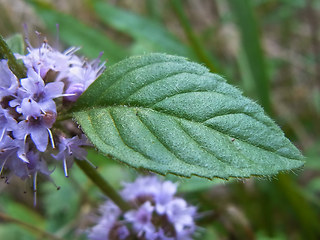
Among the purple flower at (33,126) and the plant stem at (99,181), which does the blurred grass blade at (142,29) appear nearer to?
the plant stem at (99,181)

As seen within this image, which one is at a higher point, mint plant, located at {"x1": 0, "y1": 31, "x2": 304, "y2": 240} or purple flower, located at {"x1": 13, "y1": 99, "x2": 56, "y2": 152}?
mint plant, located at {"x1": 0, "y1": 31, "x2": 304, "y2": 240}

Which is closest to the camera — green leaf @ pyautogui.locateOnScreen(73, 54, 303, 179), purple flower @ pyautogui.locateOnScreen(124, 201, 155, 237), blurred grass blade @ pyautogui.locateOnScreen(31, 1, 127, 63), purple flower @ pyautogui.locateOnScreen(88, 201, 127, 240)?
green leaf @ pyautogui.locateOnScreen(73, 54, 303, 179)

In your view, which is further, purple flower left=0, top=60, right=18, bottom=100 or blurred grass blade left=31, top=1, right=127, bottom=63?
blurred grass blade left=31, top=1, right=127, bottom=63

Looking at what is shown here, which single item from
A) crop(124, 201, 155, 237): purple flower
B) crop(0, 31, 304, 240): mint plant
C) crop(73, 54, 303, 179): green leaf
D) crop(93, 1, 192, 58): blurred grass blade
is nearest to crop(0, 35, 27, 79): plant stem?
crop(0, 31, 304, 240): mint plant

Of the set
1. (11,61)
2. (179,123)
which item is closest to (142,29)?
(11,61)

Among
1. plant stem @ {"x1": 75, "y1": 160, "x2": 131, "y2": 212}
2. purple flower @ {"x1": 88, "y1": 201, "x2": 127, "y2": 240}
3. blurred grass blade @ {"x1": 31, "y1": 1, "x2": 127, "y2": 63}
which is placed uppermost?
blurred grass blade @ {"x1": 31, "y1": 1, "x2": 127, "y2": 63}

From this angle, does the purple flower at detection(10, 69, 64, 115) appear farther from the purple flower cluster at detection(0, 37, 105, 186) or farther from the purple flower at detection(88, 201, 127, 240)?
the purple flower at detection(88, 201, 127, 240)
